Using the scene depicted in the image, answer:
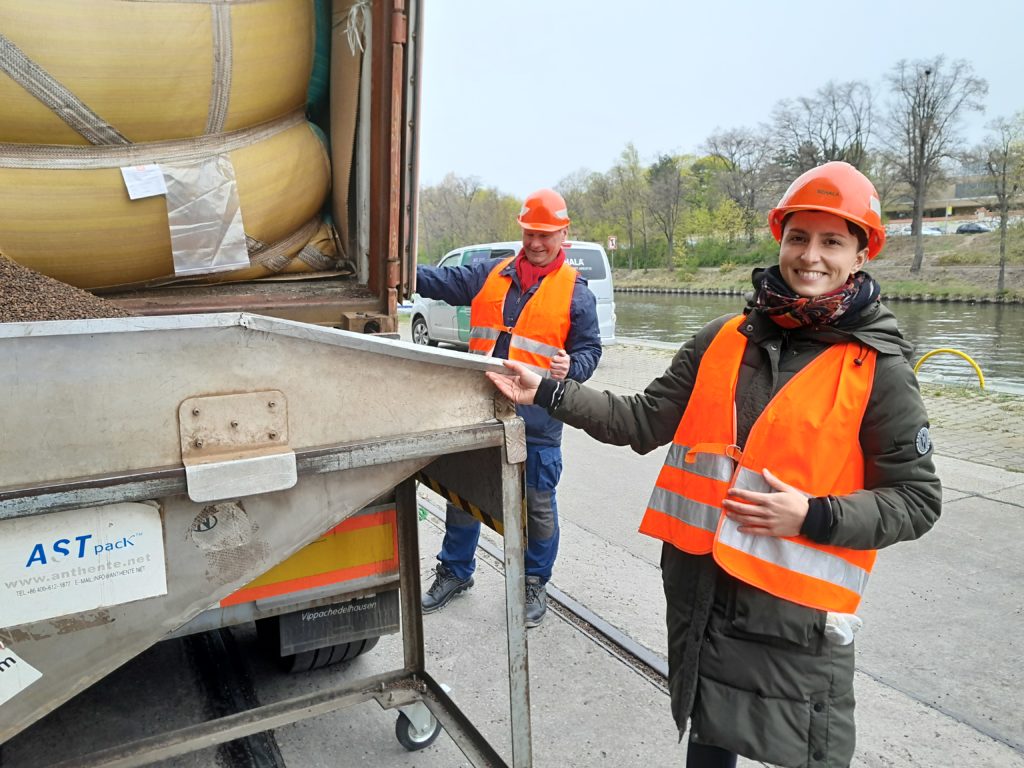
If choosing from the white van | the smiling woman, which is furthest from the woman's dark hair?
the white van

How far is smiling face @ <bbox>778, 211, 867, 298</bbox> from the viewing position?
1.66 meters

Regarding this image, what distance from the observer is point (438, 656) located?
3.08 metres

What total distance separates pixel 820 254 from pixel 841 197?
0.13 metres

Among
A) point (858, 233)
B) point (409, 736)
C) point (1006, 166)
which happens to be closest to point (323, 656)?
point (409, 736)

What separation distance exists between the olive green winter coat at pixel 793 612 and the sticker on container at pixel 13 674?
1.34 metres

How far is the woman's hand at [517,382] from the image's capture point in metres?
1.73

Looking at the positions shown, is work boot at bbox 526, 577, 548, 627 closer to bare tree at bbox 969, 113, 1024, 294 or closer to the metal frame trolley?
the metal frame trolley

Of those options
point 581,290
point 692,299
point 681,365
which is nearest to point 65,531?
point 681,365

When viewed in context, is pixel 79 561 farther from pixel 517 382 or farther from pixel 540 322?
pixel 540 322

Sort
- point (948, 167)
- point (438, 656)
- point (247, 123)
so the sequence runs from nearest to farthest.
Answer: point (247, 123) < point (438, 656) < point (948, 167)

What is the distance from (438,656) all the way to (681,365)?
175 cm

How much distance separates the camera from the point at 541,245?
3332mm

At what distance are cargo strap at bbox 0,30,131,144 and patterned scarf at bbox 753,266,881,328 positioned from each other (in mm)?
1824

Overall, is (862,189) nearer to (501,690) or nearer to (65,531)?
(65,531)
